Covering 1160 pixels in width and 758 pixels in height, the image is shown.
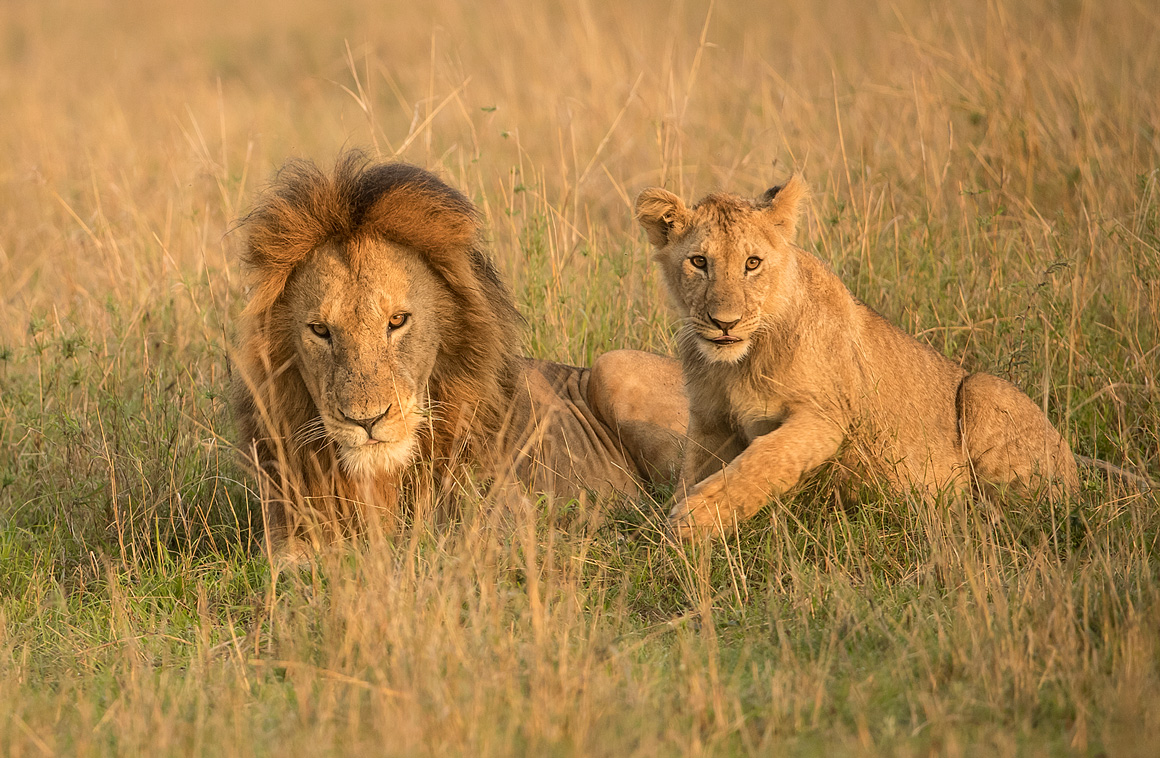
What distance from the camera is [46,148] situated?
8953mm

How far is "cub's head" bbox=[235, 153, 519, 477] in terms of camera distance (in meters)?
3.71

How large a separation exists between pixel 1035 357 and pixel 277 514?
3.01 m

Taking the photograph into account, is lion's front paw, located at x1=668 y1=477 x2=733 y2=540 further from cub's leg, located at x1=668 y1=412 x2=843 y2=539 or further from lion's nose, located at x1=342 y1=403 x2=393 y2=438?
lion's nose, located at x1=342 y1=403 x2=393 y2=438

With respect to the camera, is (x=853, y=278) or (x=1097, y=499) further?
(x=853, y=278)

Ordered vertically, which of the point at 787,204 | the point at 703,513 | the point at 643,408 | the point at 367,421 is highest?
the point at 787,204

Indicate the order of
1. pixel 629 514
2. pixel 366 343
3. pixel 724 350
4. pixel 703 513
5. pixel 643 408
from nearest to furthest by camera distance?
pixel 703 513 < pixel 724 350 < pixel 366 343 < pixel 629 514 < pixel 643 408

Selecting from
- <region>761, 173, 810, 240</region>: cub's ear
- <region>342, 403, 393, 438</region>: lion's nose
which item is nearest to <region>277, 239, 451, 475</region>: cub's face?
<region>342, 403, 393, 438</region>: lion's nose

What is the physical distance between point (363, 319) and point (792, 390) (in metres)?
1.37

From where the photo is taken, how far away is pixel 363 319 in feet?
12.3

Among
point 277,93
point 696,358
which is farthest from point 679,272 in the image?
point 277,93

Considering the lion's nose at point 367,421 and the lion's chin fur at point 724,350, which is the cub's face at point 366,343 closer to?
the lion's nose at point 367,421

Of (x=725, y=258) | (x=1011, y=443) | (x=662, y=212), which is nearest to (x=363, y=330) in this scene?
(x=662, y=212)

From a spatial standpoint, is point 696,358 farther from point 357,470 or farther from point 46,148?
point 46,148

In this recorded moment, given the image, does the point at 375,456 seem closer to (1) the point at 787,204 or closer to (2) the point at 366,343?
(2) the point at 366,343
